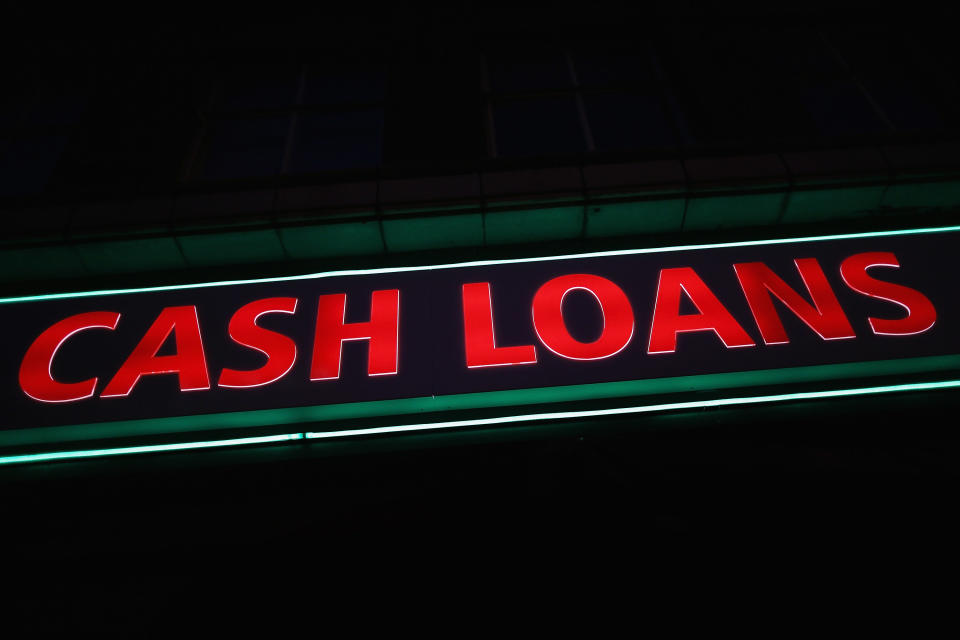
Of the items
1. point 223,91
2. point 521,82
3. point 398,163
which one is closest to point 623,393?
point 398,163

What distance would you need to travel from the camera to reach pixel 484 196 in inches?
160

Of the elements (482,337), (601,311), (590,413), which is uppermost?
(601,311)

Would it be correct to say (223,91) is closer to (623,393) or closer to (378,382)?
(378,382)

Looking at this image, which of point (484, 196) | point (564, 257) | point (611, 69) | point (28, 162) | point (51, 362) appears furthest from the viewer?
point (611, 69)

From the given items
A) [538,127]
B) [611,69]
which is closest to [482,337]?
[538,127]

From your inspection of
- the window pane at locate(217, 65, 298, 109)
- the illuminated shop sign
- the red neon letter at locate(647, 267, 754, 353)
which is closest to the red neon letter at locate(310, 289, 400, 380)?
the illuminated shop sign

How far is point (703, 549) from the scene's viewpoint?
5.82ft

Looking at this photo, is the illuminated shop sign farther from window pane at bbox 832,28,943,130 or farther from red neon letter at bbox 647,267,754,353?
window pane at bbox 832,28,943,130

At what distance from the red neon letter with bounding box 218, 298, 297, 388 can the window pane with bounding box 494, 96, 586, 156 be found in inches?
105

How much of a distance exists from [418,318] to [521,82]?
11.3 ft

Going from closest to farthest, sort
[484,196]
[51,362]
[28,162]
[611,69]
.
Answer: [51,362] < [484,196] < [28,162] < [611,69]

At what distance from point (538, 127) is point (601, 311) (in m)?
2.55

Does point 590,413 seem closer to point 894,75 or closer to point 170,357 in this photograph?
point 170,357

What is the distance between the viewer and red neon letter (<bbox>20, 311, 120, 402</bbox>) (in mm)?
3371
